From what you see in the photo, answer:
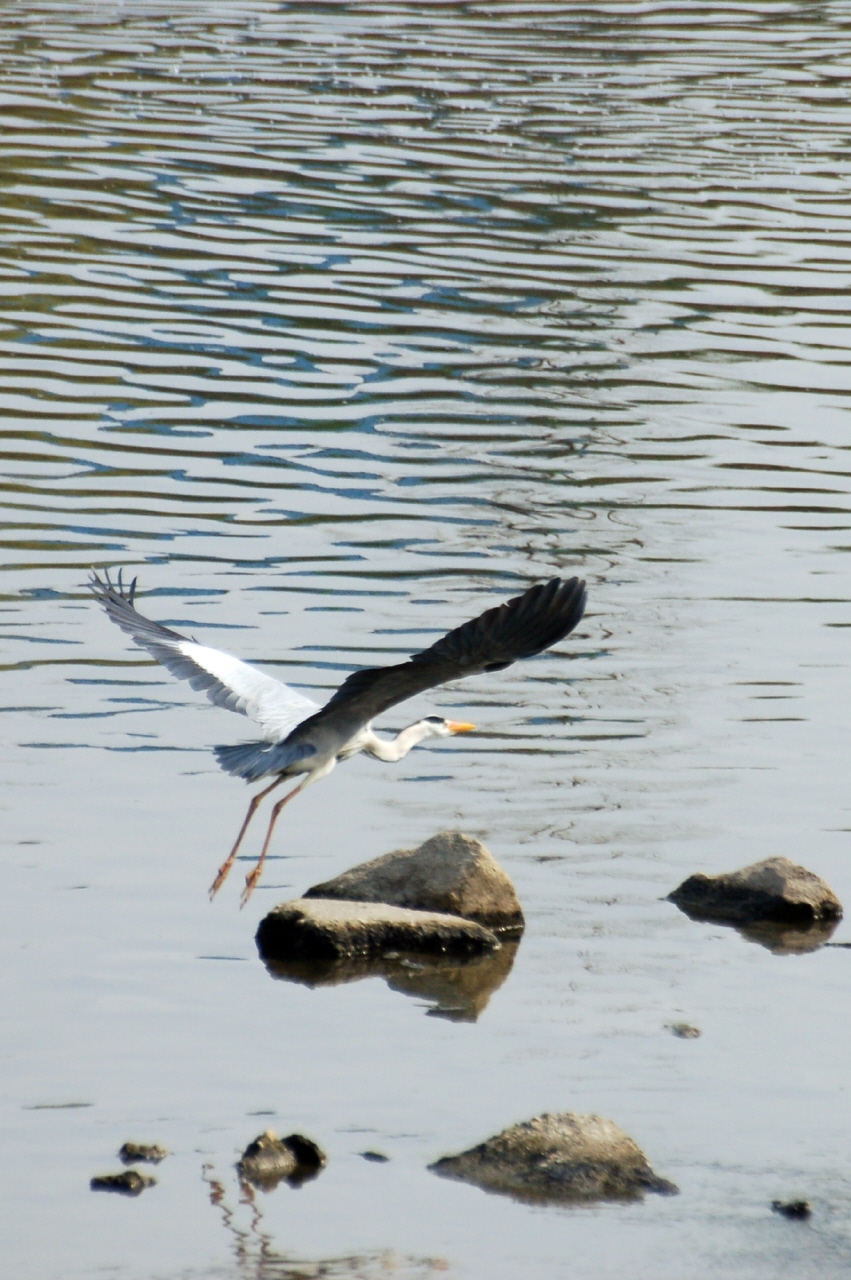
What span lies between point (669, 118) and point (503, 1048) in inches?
781

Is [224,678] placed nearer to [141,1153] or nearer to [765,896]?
[765,896]

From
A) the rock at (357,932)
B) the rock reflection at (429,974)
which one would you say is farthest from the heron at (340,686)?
the rock reflection at (429,974)

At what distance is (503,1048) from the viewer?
776 cm

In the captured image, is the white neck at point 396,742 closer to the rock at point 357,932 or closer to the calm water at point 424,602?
the calm water at point 424,602

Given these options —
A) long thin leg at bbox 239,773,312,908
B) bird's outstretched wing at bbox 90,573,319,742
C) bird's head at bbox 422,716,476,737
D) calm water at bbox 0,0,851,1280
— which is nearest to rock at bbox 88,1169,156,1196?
calm water at bbox 0,0,851,1280

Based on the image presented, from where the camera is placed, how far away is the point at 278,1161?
6707 mm

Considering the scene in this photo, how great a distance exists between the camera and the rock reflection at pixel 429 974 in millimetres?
8156

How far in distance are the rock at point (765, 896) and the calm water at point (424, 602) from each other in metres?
0.13

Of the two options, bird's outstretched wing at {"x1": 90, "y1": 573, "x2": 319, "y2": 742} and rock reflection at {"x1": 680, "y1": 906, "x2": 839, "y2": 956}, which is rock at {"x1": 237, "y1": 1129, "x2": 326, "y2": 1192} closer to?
bird's outstretched wing at {"x1": 90, "y1": 573, "x2": 319, "y2": 742}

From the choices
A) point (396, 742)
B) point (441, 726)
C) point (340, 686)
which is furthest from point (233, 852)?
point (441, 726)

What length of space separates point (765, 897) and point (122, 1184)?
3325 mm

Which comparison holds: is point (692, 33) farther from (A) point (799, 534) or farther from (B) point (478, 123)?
(A) point (799, 534)

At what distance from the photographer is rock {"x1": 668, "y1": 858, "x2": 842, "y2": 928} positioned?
880 centimetres

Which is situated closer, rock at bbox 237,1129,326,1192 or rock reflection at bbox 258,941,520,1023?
rock at bbox 237,1129,326,1192
